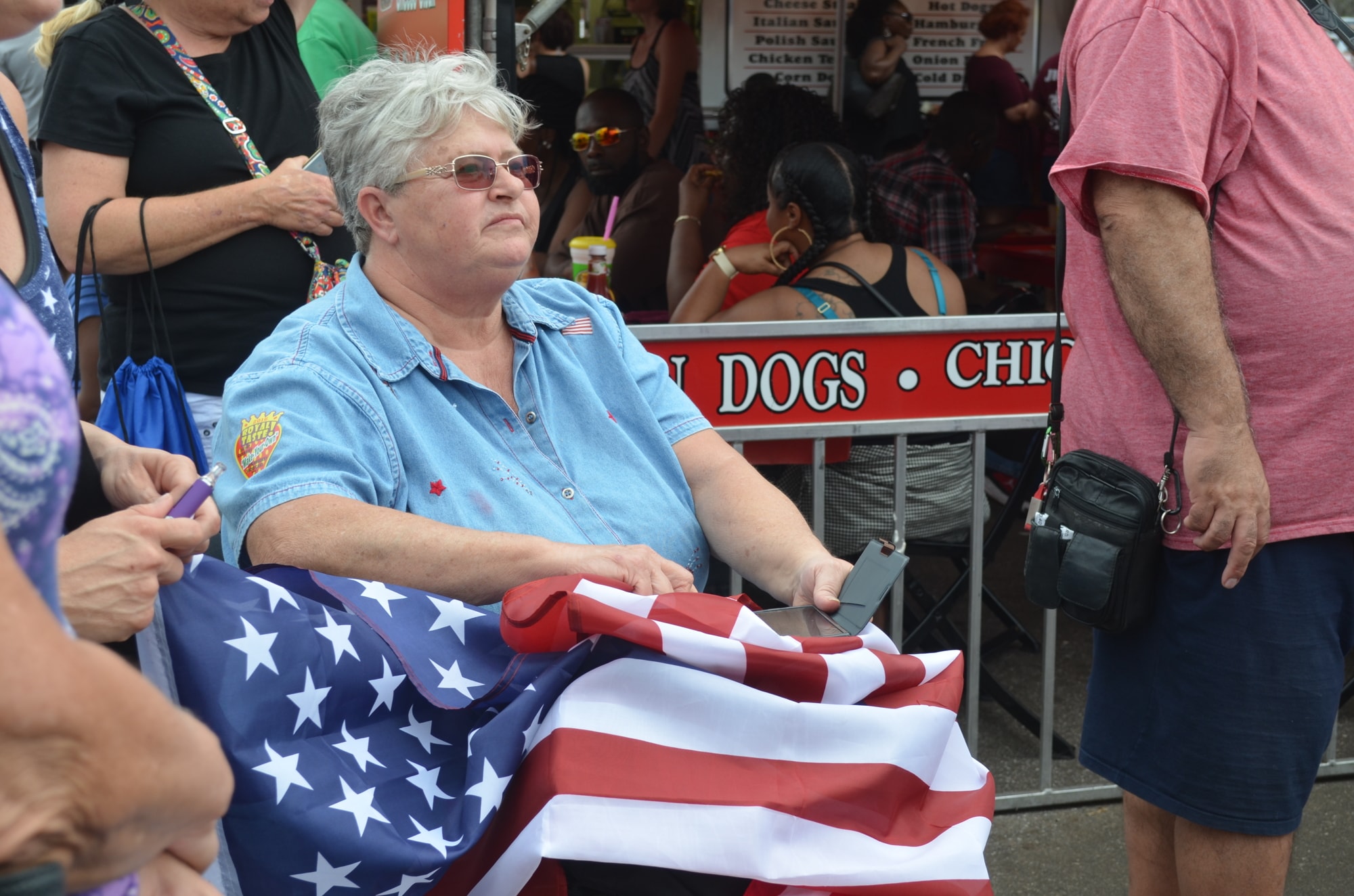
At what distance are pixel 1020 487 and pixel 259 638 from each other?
2922mm

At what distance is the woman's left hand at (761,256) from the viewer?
3863mm

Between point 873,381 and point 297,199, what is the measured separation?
1454 millimetres

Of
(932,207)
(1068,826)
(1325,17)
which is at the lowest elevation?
(1068,826)

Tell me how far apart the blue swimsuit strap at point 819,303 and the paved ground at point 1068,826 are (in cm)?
132

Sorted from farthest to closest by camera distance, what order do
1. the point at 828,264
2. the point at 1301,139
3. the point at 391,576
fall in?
the point at 828,264 < the point at 1301,139 < the point at 391,576

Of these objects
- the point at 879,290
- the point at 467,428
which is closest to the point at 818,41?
the point at 879,290

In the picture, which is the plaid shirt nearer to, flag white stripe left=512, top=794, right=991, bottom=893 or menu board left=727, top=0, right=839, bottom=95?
menu board left=727, top=0, right=839, bottom=95

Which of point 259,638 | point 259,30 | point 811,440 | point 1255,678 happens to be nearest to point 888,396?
point 811,440

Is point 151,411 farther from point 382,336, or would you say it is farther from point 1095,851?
point 1095,851

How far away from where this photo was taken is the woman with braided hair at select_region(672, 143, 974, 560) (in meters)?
3.51

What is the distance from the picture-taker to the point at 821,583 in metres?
2.02

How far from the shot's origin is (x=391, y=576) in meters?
1.86

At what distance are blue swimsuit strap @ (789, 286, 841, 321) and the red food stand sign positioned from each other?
0.31 metres

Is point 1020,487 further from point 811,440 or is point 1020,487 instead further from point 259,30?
point 259,30
